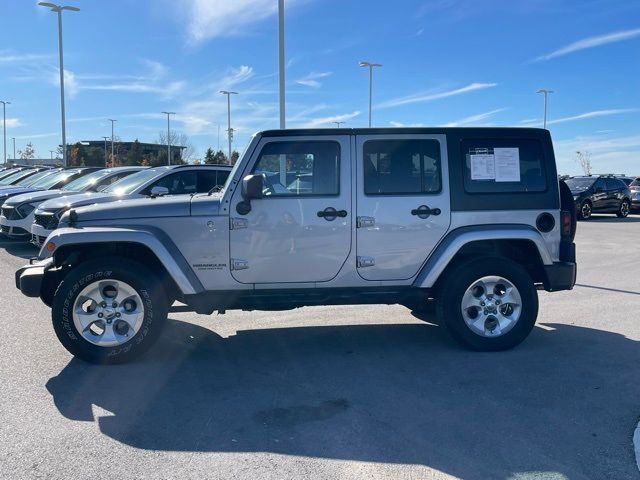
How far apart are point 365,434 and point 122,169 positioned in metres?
10.4

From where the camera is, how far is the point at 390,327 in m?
6.54

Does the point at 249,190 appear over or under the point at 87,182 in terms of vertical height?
under

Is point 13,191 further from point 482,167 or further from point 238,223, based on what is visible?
point 482,167

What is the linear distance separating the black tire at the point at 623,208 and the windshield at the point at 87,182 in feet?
60.5

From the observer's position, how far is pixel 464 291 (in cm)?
546

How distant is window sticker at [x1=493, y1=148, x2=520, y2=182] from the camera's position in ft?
18.3

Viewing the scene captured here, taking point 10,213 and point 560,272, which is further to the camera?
point 10,213

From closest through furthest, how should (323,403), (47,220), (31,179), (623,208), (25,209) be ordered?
(323,403), (47,220), (25,209), (31,179), (623,208)

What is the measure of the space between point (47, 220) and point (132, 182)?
1.56 m

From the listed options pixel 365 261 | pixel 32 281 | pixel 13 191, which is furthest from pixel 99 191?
pixel 365 261

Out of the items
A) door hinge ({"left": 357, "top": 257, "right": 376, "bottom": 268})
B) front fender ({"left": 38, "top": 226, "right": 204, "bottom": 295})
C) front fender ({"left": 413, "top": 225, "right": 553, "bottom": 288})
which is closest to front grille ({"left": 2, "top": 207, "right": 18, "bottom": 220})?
front fender ({"left": 38, "top": 226, "right": 204, "bottom": 295})

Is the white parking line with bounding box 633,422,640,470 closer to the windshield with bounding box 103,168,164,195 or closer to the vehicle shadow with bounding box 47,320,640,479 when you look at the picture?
the vehicle shadow with bounding box 47,320,640,479

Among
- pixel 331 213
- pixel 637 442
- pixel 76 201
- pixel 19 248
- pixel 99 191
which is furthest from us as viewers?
pixel 19 248

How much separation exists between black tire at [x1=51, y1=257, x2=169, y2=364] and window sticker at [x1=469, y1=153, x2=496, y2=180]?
309cm
